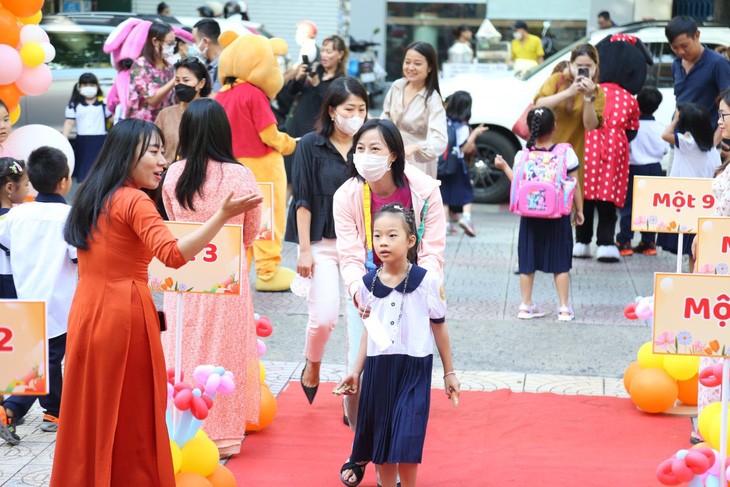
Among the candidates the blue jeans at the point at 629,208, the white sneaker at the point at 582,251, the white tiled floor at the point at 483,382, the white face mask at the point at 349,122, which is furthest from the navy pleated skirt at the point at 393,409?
the blue jeans at the point at 629,208

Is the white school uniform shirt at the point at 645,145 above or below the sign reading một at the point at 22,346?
below

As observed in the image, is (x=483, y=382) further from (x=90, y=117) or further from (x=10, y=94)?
(x=90, y=117)

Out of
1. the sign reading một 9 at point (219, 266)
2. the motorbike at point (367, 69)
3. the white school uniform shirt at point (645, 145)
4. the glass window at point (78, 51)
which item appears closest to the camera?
the sign reading một 9 at point (219, 266)

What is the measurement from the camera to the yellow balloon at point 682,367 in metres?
6.29

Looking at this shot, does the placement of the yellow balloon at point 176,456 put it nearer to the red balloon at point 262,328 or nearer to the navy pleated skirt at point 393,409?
the navy pleated skirt at point 393,409

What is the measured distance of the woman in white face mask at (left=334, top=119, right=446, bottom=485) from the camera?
519 cm

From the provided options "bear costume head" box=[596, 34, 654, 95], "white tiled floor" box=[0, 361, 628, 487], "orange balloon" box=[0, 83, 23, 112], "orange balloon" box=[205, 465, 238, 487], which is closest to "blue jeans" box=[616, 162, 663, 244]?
"bear costume head" box=[596, 34, 654, 95]

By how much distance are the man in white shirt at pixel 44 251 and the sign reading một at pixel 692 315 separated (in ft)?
9.31

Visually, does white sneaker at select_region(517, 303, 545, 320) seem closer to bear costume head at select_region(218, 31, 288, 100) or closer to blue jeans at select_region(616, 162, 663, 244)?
bear costume head at select_region(218, 31, 288, 100)

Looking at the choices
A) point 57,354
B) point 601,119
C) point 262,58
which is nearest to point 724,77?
point 601,119

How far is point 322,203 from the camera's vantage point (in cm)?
611

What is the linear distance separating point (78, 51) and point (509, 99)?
16.7ft

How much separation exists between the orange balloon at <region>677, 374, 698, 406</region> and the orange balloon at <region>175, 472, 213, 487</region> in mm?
2896

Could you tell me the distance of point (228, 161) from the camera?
5.58 metres
